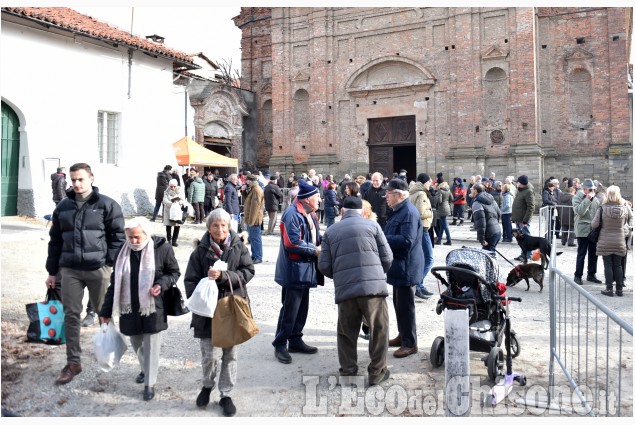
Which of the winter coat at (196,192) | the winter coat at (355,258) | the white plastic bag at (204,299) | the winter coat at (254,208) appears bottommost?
the white plastic bag at (204,299)

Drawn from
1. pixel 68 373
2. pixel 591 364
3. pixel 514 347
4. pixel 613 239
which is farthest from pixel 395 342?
pixel 613 239

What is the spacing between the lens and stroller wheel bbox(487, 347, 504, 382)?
4902mm

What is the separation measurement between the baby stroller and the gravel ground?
0.29 metres

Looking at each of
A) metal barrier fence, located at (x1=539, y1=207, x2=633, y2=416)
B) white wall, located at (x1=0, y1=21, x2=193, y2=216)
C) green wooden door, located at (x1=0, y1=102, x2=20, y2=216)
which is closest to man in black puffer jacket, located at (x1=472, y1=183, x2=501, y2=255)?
metal barrier fence, located at (x1=539, y1=207, x2=633, y2=416)

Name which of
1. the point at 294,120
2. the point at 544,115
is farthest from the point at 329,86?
the point at 544,115

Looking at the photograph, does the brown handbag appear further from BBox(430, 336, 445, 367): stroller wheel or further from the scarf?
BBox(430, 336, 445, 367): stroller wheel

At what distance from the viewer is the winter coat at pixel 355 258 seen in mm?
4832

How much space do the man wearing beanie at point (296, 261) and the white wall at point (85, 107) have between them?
37.5ft

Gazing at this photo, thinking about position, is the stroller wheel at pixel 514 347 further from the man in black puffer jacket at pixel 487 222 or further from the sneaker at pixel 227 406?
the man in black puffer jacket at pixel 487 222

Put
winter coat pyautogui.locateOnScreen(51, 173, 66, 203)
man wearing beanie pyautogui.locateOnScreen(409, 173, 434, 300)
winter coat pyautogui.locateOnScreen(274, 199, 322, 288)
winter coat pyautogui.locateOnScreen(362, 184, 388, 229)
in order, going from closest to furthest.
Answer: winter coat pyautogui.locateOnScreen(274, 199, 322, 288) < man wearing beanie pyautogui.locateOnScreen(409, 173, 434, 300) < winter coat pyautogui.locateOnScreen(362, 184, 388, 229) < winter coat pyautogui.locateOnScreen(51, 173, 66, 203)

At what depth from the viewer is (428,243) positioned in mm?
8562

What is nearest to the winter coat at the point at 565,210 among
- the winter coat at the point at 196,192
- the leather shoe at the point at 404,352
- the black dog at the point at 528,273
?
the black dog at the point at 528,273

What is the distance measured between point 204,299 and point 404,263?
2307 mm

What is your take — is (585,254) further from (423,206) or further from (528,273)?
(423,206)
